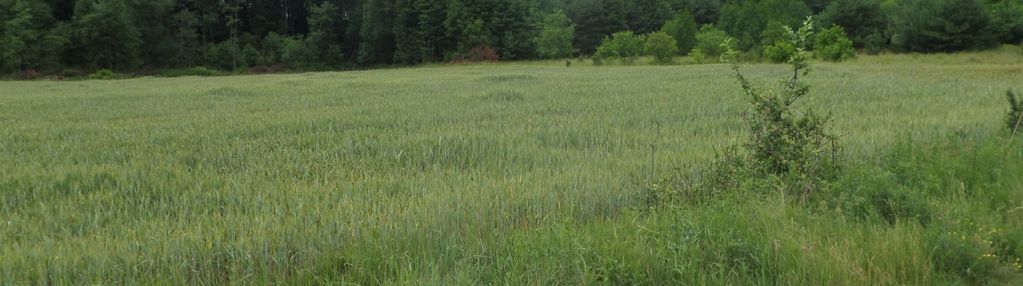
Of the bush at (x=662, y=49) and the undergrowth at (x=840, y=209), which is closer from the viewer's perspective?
the undergrowth at (x=840, y=209)

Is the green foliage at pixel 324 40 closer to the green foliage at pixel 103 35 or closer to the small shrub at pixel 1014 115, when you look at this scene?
the green foliage at pixel 103 35

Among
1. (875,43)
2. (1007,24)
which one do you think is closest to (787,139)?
(875,43)

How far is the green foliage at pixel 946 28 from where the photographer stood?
158 feet

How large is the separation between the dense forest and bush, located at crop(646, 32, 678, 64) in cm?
584

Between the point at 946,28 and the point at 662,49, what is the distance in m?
21.4

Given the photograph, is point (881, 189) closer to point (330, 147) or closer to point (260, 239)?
point (260, 239)

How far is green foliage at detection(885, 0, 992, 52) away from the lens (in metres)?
→ 48.1

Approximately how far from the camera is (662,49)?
49.5m

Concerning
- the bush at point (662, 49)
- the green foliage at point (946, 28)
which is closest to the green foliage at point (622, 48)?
the bush at point (662, 49)

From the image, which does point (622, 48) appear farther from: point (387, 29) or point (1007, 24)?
point (1007, 24)

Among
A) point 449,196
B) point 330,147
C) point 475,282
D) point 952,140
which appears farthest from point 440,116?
point 475,282

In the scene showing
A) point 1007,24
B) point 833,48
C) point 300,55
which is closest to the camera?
point 833,48

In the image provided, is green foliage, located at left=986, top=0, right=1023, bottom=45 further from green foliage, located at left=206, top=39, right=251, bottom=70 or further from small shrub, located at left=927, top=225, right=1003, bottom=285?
green foliage, located at left=206, top=39, right=251, bottom=70

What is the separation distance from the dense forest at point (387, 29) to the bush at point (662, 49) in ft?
19.2
